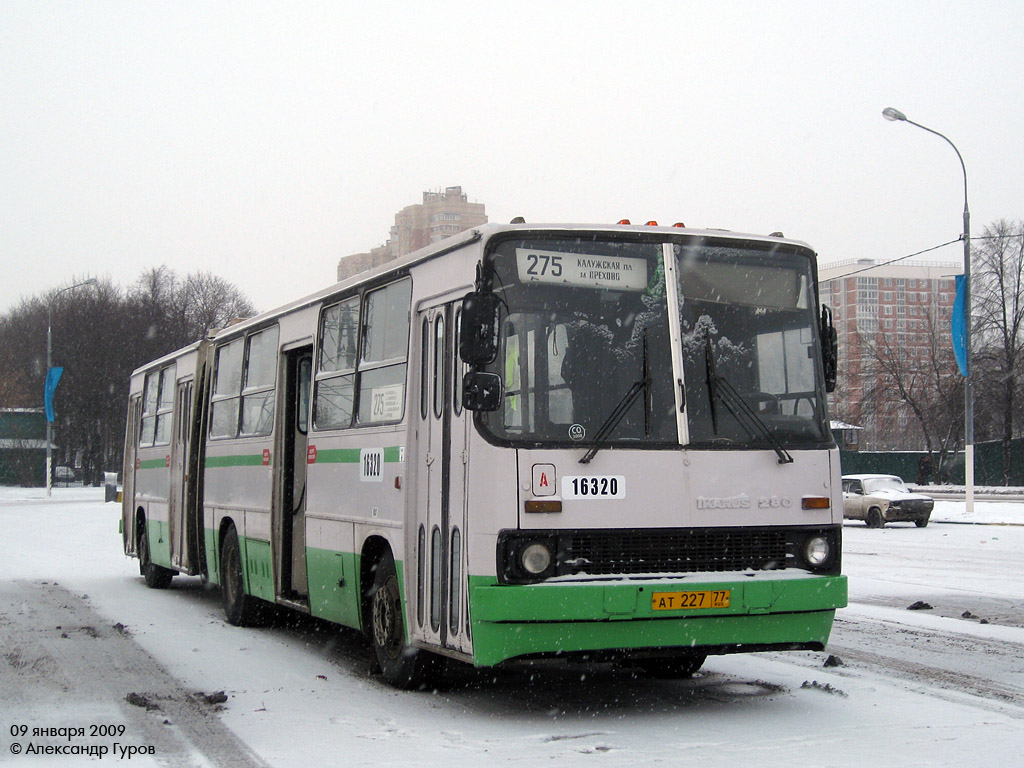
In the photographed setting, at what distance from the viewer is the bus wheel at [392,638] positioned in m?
8.64

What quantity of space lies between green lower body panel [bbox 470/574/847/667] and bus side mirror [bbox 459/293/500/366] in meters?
1.32

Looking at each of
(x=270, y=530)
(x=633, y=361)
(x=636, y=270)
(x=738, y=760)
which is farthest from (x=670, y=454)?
(x=270, y=530)

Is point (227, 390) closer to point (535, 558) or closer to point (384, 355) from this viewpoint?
point (384, 355)

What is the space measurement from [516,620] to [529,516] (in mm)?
603

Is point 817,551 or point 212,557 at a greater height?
point 817,551

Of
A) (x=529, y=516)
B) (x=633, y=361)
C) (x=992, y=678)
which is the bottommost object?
(x=992, y=678)

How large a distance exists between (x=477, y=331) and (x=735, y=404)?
1.75 m

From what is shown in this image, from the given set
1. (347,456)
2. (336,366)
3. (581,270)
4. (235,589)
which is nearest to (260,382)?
(235,589)

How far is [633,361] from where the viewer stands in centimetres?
777

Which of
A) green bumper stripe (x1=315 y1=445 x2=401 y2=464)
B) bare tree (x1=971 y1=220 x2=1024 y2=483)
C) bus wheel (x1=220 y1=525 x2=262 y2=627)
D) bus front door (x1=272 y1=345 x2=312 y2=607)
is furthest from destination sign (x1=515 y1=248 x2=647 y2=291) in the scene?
bare tree (x1=971 y1=220 x2=1024 y2=483)

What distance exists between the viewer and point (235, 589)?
1318 cm

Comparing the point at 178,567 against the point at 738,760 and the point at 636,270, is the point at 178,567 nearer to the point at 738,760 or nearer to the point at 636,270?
the point at 636,270

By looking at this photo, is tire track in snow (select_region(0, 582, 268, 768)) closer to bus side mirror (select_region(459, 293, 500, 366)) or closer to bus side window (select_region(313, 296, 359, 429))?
bus side window (select_region(313, 296, 359, 429))

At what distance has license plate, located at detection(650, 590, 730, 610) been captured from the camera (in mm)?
7398
